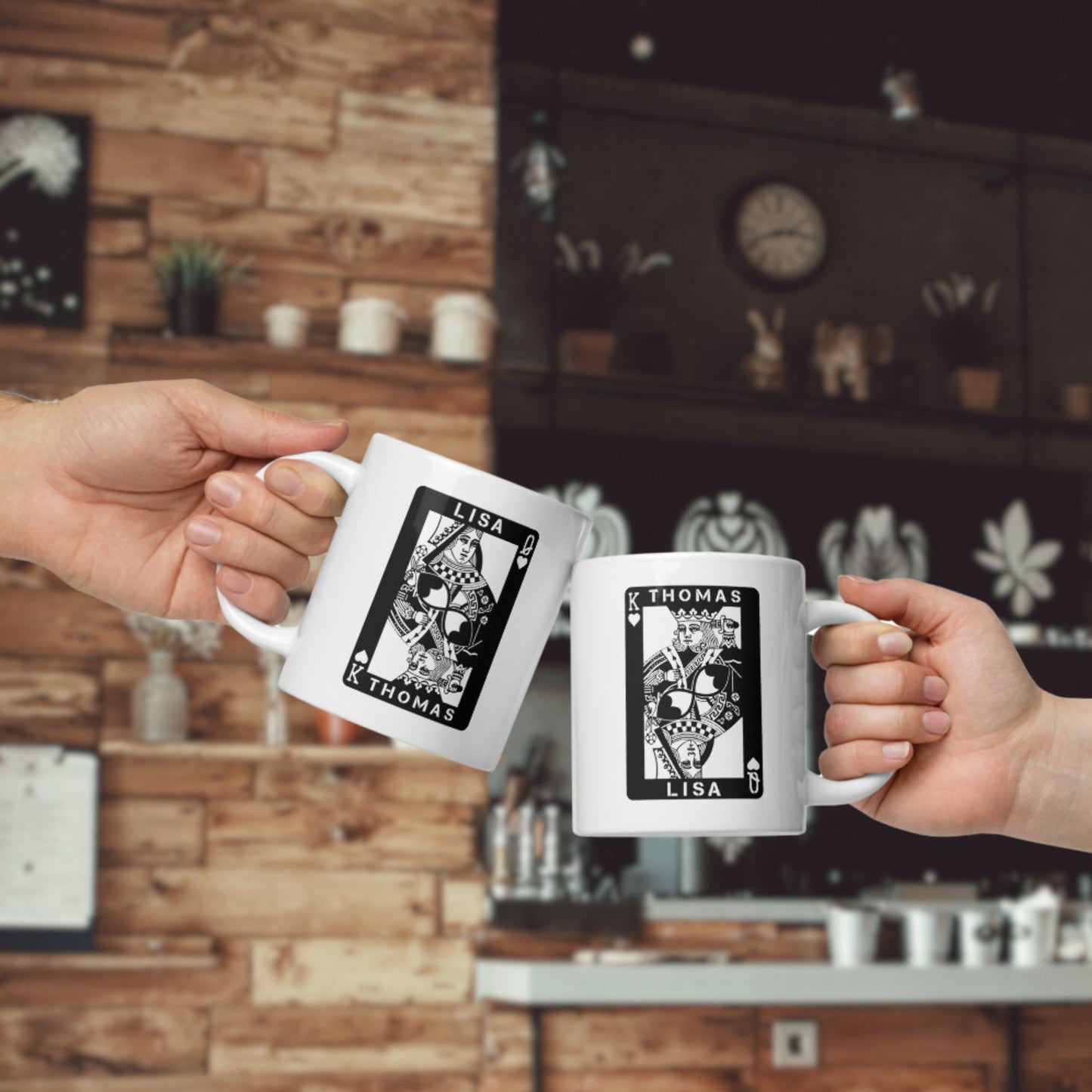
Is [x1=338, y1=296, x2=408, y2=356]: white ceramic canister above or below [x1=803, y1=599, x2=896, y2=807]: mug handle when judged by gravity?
above

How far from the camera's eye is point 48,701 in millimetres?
3096

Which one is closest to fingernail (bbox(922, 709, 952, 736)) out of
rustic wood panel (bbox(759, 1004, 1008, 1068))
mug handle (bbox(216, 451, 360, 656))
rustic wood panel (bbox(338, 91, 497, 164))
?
mug handle (bbox(216, 451, 360, 656))

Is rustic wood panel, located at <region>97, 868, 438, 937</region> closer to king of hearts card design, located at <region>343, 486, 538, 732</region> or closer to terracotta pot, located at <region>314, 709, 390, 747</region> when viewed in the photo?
terracotta pot, located at <region>314, 709, 390, 747</region>

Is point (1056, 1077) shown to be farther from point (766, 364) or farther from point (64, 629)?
point (64, 629)

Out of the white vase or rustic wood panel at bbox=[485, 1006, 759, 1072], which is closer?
the white vase

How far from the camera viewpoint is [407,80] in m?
3.46

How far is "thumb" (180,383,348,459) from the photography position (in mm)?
1059

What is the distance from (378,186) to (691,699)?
2716mm

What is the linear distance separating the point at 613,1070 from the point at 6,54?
2590mm

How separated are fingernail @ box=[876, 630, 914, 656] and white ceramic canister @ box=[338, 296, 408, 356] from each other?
7.69 feet

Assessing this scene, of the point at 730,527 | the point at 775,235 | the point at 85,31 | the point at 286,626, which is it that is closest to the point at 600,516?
the point at 730,527

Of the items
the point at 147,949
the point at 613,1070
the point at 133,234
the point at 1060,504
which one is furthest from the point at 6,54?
the point at 1060,504

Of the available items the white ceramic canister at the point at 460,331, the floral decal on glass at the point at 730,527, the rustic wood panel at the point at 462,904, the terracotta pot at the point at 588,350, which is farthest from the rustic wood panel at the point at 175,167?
the floral decal on glass at the point at 730,527

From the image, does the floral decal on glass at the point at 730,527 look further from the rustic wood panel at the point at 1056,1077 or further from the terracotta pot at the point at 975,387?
the rustic wood panel at the point at 1056,1077
